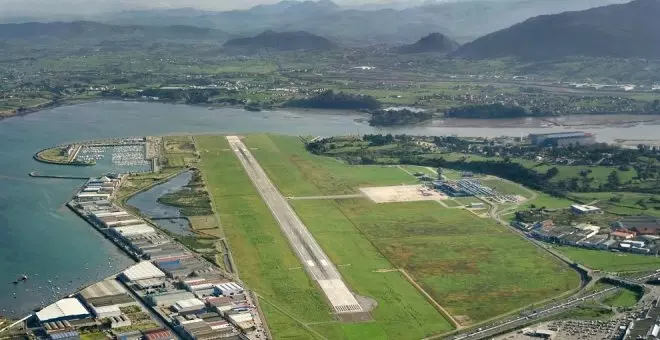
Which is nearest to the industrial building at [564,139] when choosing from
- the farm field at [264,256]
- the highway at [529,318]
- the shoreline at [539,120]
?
the shoreline at [539,120]

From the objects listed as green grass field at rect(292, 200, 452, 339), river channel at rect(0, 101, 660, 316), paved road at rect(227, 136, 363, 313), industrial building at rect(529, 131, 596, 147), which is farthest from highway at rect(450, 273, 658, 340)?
industrial building at rect(529, 131, 596, 147)

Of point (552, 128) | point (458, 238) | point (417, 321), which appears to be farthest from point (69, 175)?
point (552, 128)

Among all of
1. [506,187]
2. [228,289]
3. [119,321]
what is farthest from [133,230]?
[506,187]

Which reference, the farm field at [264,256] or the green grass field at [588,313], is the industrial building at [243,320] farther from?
the green grass field at [588,313]

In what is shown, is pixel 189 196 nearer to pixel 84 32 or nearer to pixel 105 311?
pixel 105 311

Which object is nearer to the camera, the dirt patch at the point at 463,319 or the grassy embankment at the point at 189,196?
the dirt patch at the point at 463,319

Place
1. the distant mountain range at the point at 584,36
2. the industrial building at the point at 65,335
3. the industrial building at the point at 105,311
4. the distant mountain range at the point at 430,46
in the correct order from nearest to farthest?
the industrial building at the point at 65,335 → the industrial building at the point at 105,311 → the distant mountain range at the point at 584,36 → the distant mountain range at the point at 430,46
